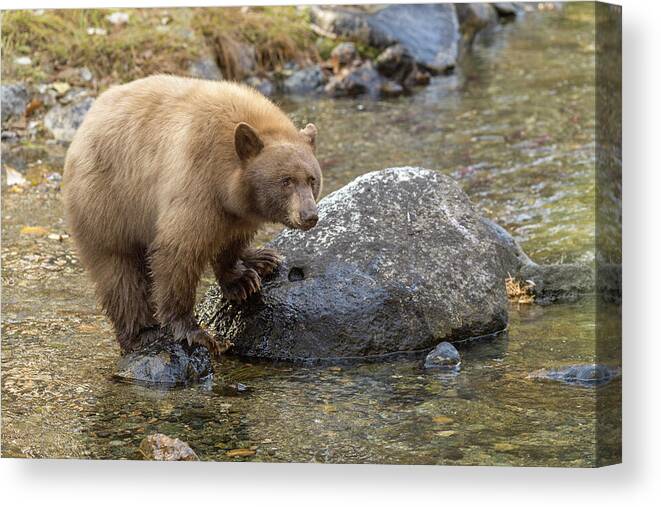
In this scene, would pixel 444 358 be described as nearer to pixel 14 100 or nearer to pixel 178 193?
pixel 178 193

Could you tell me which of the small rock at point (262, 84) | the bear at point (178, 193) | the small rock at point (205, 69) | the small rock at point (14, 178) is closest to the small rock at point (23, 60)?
the small rock at point (14, 178)

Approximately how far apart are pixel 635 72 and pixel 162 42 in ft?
14.2

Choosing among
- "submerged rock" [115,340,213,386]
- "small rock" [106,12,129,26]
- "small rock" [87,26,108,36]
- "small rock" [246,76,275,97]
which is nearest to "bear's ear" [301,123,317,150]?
"submerged rock" [115,340,213,386]

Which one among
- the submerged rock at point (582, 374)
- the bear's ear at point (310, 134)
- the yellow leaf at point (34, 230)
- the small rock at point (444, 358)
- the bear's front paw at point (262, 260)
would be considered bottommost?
the small rock at point (444, 358)

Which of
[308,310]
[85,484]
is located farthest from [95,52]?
[85,484]

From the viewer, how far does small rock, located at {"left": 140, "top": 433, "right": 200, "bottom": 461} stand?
570 centimetres

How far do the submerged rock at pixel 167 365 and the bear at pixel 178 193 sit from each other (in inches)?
→ 2.4

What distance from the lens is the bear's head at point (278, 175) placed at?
18.6 ft

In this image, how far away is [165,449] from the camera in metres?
5.71

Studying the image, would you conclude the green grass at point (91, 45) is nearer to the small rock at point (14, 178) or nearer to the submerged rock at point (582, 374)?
the small rock at point (14, 178)

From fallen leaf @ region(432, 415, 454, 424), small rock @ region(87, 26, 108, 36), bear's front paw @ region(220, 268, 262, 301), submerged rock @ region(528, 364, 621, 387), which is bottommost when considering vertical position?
fallen leaf @ region(432, 415, 454, 424)

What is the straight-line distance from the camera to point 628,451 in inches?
213

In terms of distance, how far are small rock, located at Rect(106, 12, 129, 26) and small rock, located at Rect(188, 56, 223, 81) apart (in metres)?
1.11

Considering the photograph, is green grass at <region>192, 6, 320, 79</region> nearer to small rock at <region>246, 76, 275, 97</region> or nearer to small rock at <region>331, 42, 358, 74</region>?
small rock at <region>246, 76, 275, 97</region>
